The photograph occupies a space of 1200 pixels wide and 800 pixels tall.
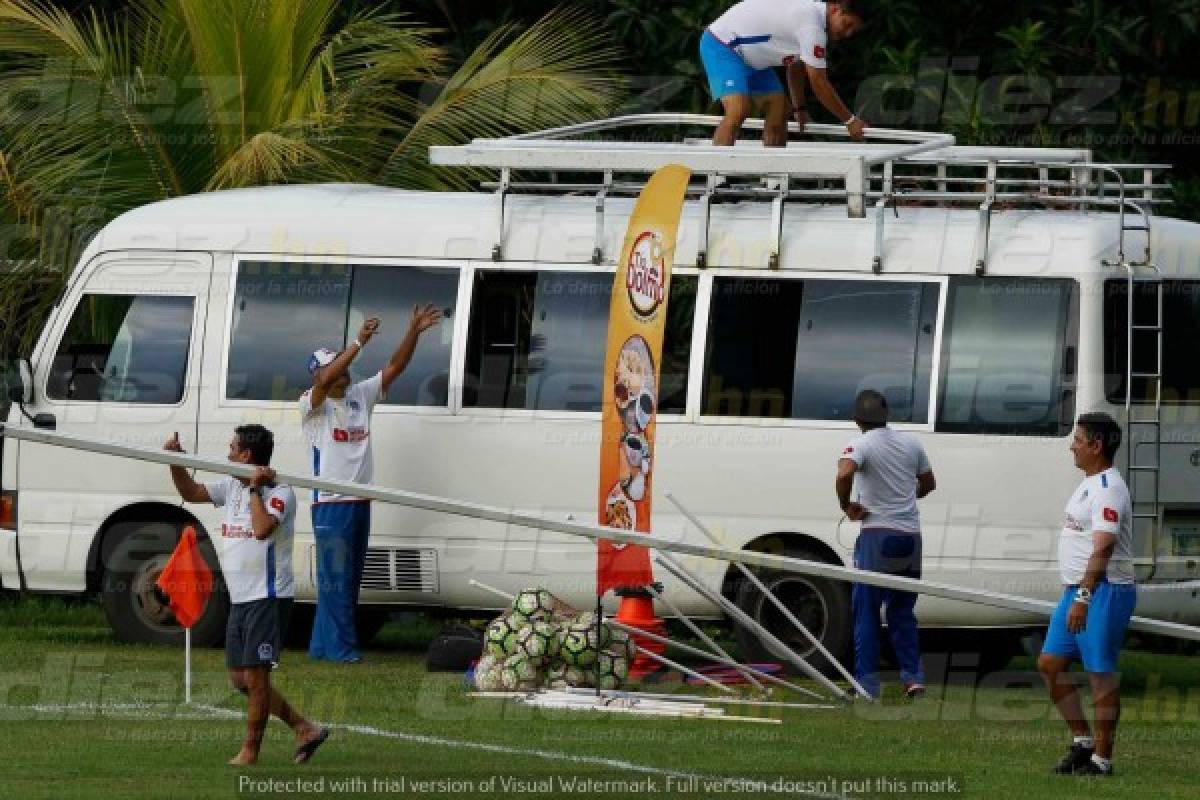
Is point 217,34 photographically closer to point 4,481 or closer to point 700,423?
point 4,481

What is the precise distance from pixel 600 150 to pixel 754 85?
1.22m

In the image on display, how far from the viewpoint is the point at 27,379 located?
690 inches

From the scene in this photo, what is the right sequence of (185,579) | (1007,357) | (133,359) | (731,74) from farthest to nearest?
1. (133,359)
2. (731,74)
3. (1007,357)
4. (185,579)

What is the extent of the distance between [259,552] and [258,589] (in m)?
0.16

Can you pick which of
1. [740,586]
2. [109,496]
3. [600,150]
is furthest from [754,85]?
[109,496]

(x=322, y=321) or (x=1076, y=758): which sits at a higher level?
(x=322, y=321)

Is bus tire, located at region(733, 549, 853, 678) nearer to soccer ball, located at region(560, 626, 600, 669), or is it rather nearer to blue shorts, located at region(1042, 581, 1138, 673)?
soccer ball, located at region(560, 626, 600, 669)

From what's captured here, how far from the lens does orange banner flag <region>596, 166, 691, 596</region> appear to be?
1523 centimetres

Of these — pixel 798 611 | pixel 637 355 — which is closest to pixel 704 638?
pixel 798 611

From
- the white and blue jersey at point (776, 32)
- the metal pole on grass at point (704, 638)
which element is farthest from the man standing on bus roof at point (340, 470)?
the white and blue jersey at point (776, 32)

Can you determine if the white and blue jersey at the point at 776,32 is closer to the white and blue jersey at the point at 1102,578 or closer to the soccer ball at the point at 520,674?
the soccer ball at the point at 520,674

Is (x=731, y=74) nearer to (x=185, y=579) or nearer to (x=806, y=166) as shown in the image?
(x=806, y=166)

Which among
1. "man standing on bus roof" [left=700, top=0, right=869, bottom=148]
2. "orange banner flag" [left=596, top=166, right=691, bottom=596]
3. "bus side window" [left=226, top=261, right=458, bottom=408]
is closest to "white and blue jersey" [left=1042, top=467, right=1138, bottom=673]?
"orange banner flag" [left=596, top=166, right=691, bottom=596]

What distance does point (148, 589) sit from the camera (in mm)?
17469
